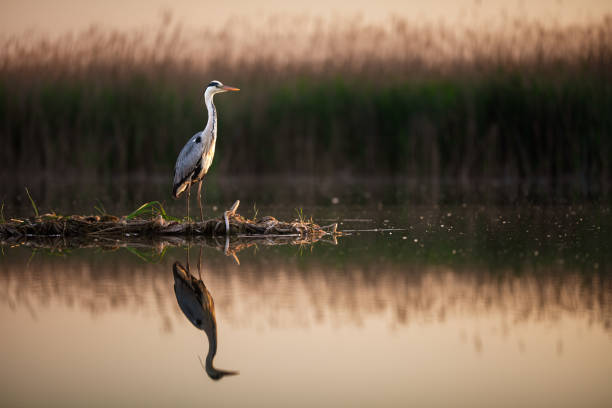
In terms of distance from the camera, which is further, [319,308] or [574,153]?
[574,153]

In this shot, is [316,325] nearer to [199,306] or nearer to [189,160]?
[199,306]

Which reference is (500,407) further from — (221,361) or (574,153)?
(574,153)

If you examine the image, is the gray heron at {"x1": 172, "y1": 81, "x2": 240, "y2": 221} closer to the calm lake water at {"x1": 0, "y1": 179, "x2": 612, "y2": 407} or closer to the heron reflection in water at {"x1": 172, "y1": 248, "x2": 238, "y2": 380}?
the calm lake water at {"x1": 0, "y1": 179, "x2": 612, "y2": 407}

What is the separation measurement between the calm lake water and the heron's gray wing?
182 cm

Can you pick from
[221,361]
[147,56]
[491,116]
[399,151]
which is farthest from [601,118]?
[221,361]

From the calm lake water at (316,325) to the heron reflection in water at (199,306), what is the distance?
16 millimetres

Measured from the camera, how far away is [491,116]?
13.4m

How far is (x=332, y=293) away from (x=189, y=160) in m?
4.04

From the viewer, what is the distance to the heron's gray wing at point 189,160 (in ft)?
25.9

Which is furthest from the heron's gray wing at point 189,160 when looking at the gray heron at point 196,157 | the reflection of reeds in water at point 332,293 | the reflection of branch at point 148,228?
the reflection of reeds in water at point 332,293

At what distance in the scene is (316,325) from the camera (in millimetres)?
3475

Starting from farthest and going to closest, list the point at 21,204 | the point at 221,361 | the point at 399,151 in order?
the point at 399,151, the point at 21,204, the point at 221,361

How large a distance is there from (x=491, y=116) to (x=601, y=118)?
171 centimetres

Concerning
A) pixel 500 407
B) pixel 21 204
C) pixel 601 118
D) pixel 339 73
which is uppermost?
pixel 339 73
